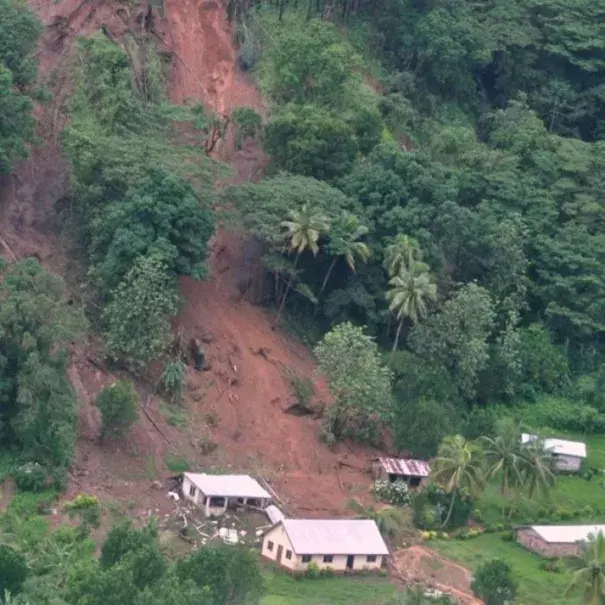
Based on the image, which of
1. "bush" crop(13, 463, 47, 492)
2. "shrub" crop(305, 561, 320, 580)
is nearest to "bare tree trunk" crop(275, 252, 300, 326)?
"shrub" crop(305, 561, 320, 580)

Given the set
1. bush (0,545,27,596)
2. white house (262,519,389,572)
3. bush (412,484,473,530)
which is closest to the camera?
bush (0,545,27,596)

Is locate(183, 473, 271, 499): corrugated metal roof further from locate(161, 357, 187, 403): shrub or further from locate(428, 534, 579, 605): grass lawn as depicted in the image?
locate(428, 534, 579, 605): grass lawn

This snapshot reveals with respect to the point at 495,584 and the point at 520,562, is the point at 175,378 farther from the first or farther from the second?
the point at 495,584

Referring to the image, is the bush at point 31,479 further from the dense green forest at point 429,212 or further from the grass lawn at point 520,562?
the dense green forest at point 429,212

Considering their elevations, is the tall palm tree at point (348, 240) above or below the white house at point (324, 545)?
above

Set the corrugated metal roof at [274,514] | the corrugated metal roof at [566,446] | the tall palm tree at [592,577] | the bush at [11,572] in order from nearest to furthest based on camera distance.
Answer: the bush at [11,572], the tall palm tree at [592,577], the corrugated metal roof at [274,514], the corrugated metal roof at [566,446]

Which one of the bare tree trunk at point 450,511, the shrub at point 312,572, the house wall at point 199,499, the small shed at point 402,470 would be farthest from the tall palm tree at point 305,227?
the shrub at point 312,572
